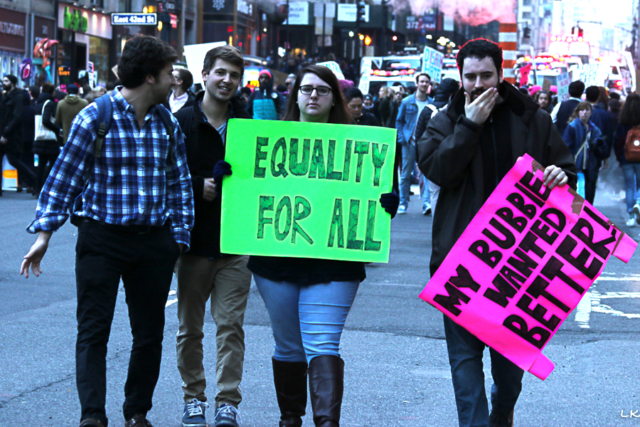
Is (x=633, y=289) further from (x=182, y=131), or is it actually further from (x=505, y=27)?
(x=505, y=27)

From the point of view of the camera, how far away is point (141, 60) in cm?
403

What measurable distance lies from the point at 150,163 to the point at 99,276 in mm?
537

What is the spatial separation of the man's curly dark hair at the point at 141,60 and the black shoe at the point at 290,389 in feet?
4.56

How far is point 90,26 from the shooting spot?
41.7m

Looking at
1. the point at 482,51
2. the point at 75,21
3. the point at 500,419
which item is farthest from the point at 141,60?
the point at 75,21

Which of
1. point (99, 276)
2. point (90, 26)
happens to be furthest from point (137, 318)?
point (90, 26)

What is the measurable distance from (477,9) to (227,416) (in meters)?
26.4

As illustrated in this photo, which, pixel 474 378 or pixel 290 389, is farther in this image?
pixel 290 389

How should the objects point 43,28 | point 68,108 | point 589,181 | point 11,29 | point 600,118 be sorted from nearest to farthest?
point 589,181
point 600,118
point 68,108
point 11,29
point 43,28

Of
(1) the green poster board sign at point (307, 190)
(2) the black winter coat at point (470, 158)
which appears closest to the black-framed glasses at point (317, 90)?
(1) the green poster board sign at point (307, 190)

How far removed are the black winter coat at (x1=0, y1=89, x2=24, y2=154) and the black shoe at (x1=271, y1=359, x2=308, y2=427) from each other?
521 inches

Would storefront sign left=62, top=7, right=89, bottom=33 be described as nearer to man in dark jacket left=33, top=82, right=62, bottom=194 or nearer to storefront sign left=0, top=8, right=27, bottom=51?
storefront sign left=0, top=8, right=27, bottom=51

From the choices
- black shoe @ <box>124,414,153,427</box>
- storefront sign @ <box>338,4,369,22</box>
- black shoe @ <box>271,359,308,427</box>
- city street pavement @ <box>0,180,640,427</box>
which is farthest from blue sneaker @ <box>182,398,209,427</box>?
storefront sign @ <box>338,4,369,22</box>

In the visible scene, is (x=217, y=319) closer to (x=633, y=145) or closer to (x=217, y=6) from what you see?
(x=633, y=145)
